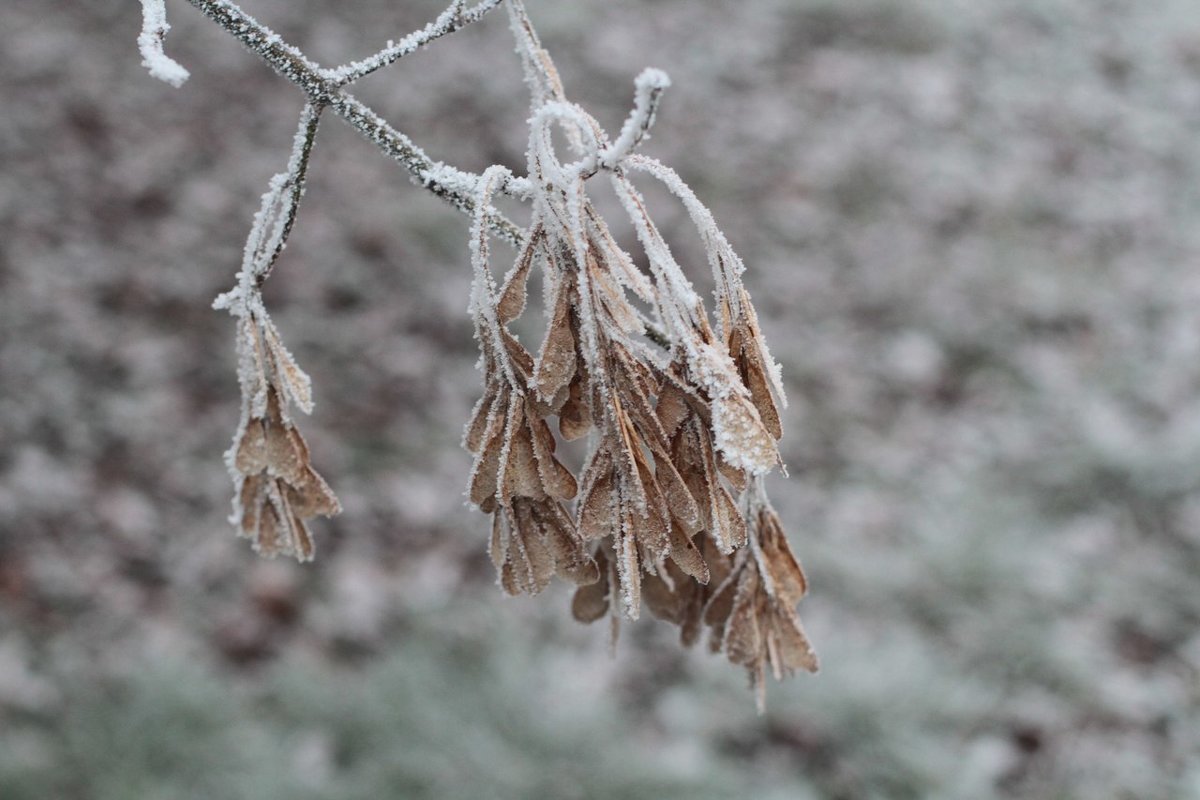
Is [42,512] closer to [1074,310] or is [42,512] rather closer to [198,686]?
[198,686]

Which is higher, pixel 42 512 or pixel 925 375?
pixel 925 375

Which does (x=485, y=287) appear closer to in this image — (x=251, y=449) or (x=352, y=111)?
(x=352, y=111)

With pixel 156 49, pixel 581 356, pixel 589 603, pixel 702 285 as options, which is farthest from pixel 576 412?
pixel 702 285

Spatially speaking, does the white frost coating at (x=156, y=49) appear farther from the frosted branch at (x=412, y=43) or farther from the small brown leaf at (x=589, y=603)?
the small brown leaf at (x=589, y=603)

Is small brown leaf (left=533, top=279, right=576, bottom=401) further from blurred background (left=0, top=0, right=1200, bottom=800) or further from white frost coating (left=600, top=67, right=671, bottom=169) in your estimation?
blurred background (left=0, top=0, right=1200, bottom=800)

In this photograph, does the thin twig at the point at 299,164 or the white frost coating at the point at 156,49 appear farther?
the thin twig at the point at 299,164

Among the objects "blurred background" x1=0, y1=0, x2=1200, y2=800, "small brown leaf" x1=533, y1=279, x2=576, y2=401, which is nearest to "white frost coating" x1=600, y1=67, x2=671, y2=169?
"small brown leaf" x1=533, y1=279, x2=576, y2=401

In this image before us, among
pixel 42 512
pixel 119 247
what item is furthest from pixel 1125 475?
pixel 119 247

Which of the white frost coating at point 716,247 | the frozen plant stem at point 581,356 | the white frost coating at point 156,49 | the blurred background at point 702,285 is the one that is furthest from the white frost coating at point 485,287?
the blurred background at point 702,285
